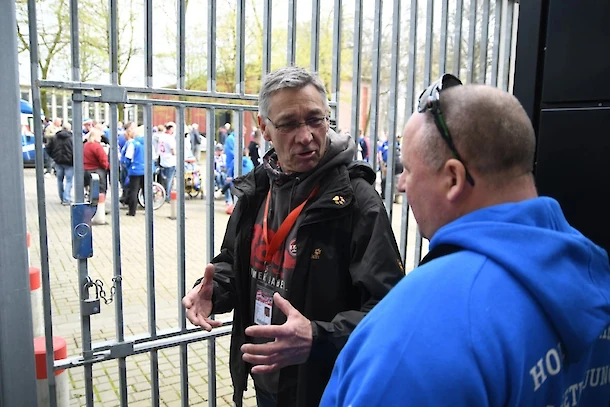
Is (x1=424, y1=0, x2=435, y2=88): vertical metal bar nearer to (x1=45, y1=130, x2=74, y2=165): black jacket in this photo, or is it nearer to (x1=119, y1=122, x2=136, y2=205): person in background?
(x1=119, y1=122, x2=136, y2=205): person in background

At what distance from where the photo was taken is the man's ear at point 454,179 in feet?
3.33

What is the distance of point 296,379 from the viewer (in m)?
2.01

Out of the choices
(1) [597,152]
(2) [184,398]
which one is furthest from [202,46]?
(1) [597,152]

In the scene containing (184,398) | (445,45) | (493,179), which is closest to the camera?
(493,179)

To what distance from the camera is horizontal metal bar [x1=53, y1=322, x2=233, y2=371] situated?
245 centimetres

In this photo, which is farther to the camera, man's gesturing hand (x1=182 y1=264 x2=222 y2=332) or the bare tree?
the bare tree

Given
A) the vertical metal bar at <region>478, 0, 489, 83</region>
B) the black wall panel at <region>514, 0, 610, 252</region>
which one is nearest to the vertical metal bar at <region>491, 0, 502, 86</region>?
the vertical metal bar at <region>478, 0, 489, 83</region>

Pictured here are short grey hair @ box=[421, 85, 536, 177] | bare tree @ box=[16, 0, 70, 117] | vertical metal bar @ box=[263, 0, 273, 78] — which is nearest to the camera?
short grey hair @ box=[421, 85, 536, 177]

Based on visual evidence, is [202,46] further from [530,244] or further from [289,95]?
[530,244]

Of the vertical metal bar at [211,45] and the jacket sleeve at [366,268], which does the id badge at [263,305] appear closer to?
the jacket sleeve at [366,268]

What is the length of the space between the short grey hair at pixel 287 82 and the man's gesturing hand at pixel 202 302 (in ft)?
2.53

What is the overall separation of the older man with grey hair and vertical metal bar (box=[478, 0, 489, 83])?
7.08ft

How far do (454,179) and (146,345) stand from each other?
217cm

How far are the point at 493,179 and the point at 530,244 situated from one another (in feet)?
0.52
